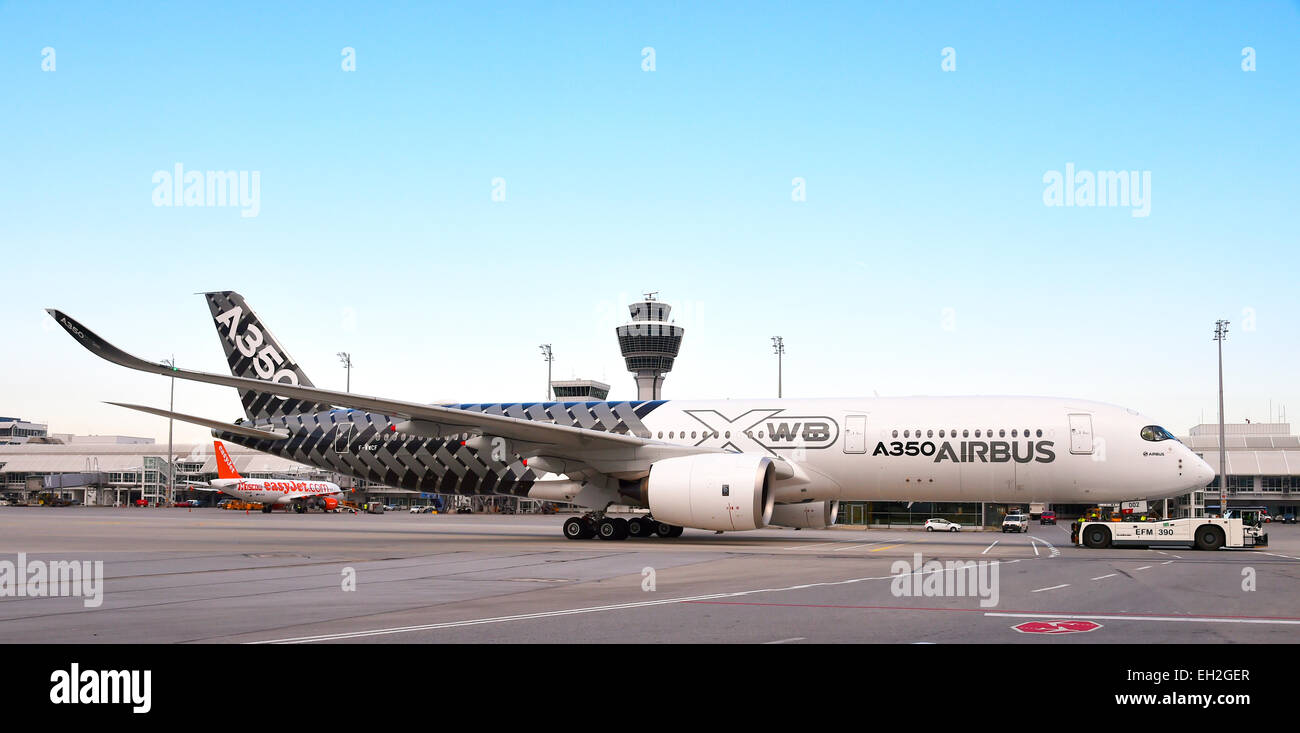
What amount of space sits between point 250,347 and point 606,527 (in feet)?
43.4

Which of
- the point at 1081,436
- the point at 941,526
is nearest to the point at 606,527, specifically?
the point at 1081,436

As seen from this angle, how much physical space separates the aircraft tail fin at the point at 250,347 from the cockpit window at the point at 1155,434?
926 inches

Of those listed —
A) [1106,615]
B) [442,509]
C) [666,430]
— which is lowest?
[442,509]

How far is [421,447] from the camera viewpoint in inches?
1117

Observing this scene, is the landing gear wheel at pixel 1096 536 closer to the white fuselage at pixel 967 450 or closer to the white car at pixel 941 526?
the white fuselage at pixel 967 450

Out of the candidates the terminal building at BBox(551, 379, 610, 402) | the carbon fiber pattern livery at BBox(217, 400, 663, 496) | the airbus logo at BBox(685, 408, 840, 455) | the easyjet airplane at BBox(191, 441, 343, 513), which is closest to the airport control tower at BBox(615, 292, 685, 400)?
the terminal building at BBox(551, 379, 610, 402)

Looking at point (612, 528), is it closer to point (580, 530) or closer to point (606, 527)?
point (606, 527)

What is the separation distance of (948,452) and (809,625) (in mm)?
15932

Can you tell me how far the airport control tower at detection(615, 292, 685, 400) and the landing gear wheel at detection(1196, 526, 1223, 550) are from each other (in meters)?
91.8

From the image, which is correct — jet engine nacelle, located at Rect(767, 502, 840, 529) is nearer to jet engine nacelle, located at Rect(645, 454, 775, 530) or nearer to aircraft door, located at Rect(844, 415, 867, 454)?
aircraft door, located at Rect(844, 415, 867, 454)

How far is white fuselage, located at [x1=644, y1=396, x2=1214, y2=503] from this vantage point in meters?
23.1
